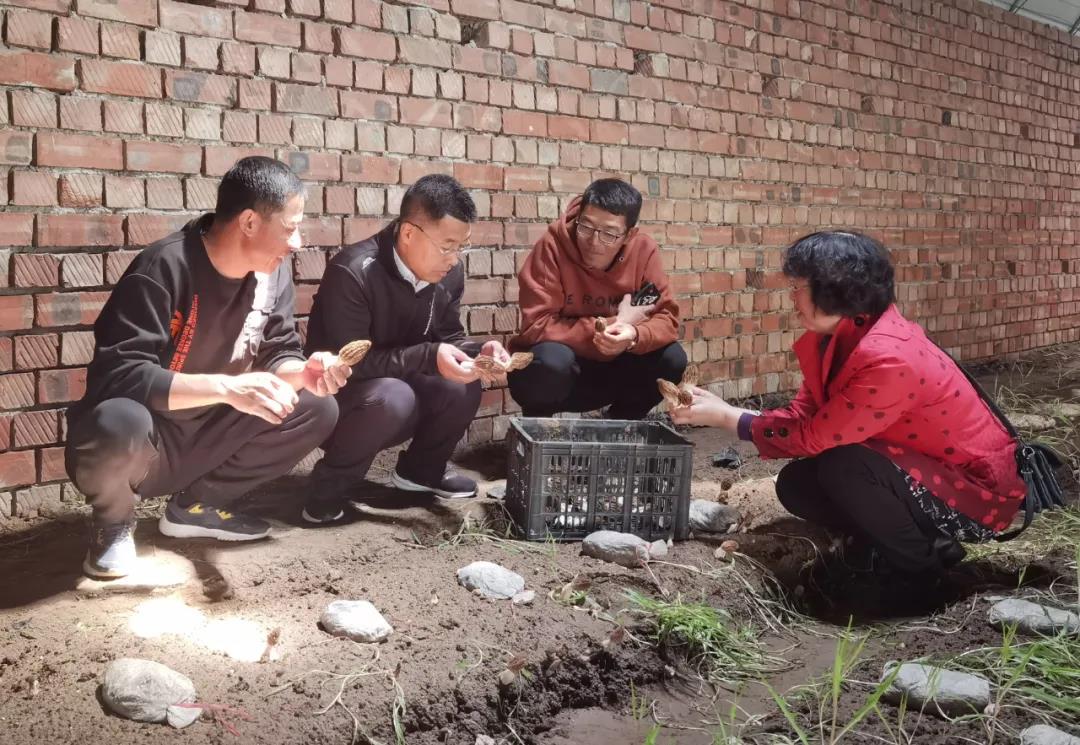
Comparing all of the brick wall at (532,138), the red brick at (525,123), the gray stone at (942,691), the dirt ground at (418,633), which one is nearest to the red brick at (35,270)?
the brick wall at (532,138)

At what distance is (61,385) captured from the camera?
9.86 feet

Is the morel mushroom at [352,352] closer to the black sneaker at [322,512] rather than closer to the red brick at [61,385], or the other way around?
the black sneaker at [322,512]

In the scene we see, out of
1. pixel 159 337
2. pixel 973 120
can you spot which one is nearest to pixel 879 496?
pixel 159 337

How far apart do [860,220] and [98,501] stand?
15.9 feet

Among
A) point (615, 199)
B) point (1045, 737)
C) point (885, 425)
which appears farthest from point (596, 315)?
point (1045, 737)

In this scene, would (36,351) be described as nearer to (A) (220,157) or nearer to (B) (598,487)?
(A) (220,157)

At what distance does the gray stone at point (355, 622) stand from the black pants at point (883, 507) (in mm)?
1345

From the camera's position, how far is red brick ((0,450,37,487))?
2930 mm

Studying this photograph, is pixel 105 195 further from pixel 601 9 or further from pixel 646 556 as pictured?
pixel 601 9

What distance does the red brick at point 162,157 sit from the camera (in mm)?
3051

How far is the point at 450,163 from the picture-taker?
3891 mm

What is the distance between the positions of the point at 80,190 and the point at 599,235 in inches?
68.0

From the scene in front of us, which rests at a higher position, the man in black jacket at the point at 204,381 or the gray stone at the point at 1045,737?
the man in black jacket at the point at 204,381

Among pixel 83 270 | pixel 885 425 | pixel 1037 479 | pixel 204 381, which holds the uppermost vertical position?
pixel 83 270
